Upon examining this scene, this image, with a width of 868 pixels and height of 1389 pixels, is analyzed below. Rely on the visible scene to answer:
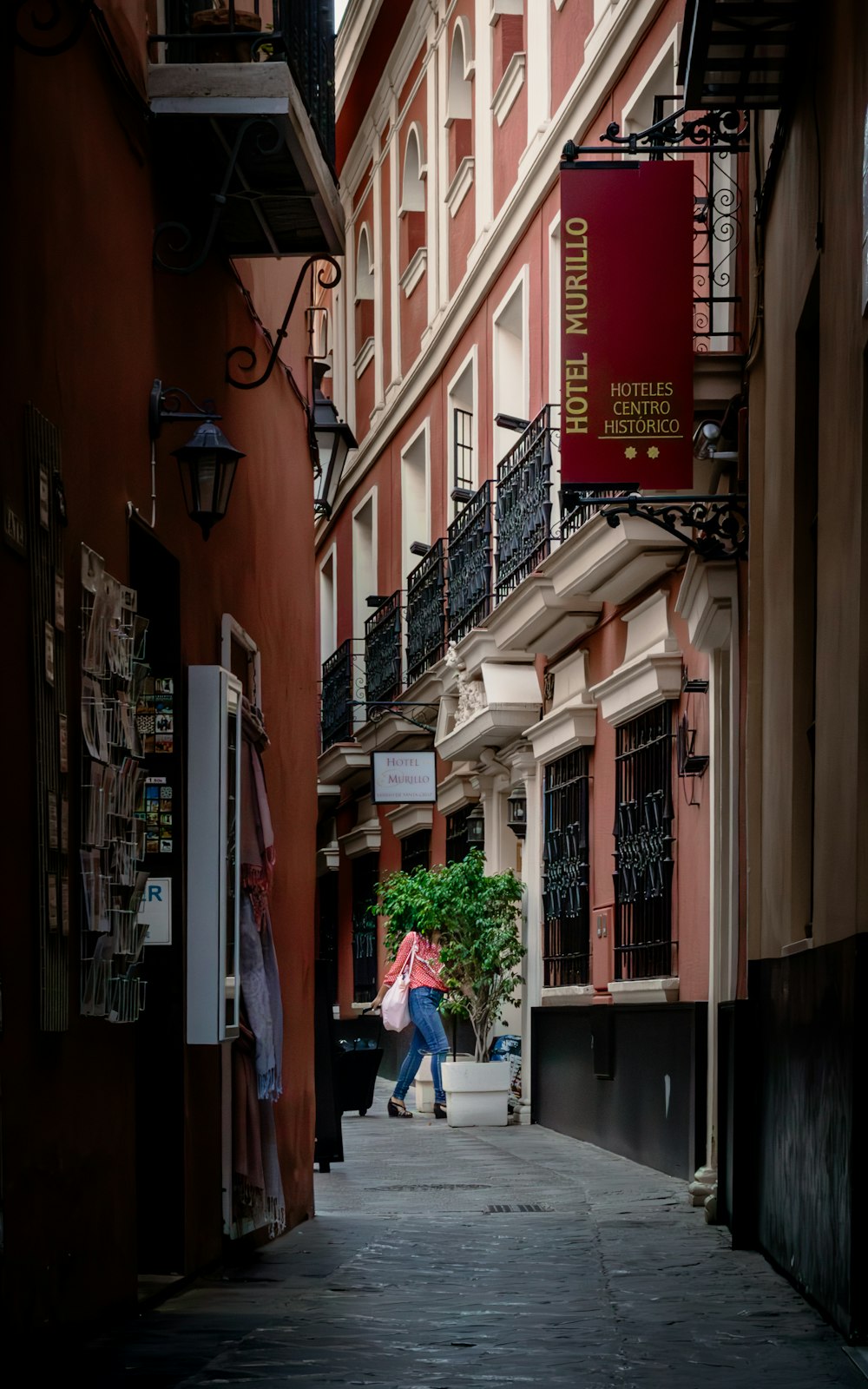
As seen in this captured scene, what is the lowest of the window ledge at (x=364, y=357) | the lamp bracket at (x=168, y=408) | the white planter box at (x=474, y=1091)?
the white planter box at (x=474, y=1091)

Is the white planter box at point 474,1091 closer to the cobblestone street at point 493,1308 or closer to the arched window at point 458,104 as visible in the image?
the cobblestone street at point 493,1308

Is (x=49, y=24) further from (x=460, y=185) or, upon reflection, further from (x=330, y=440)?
(x=460, y=185)

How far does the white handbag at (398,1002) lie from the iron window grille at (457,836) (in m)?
3.39

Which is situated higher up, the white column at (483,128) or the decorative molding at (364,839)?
the white column at (483,128)

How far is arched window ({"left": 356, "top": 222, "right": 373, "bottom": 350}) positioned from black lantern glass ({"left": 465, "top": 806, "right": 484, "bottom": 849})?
8.90 meters

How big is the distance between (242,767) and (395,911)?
993cm

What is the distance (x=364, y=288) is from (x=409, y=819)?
783cm

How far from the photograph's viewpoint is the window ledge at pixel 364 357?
28.2 metres

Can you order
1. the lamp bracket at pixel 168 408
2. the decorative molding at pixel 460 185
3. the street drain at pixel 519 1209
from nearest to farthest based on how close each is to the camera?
1. the lamp bracket at pixel 168 408
2. the street drain at pixel 519 1209
3. the decorative molding at pixel 460 185

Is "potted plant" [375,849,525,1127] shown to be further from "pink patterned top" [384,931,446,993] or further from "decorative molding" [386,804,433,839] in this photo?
"decorative molding" [386,804,433,839]

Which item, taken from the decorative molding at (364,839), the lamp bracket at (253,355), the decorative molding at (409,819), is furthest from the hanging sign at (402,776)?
→ the lamp bracket at (253,355)

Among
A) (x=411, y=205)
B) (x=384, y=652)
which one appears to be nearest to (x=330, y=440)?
(x=384, y=652)

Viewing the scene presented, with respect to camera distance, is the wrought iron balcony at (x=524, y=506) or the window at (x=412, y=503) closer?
the wrought iron balcony at (x=524, y=506)

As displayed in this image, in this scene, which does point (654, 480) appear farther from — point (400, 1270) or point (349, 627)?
point (349, 627)
